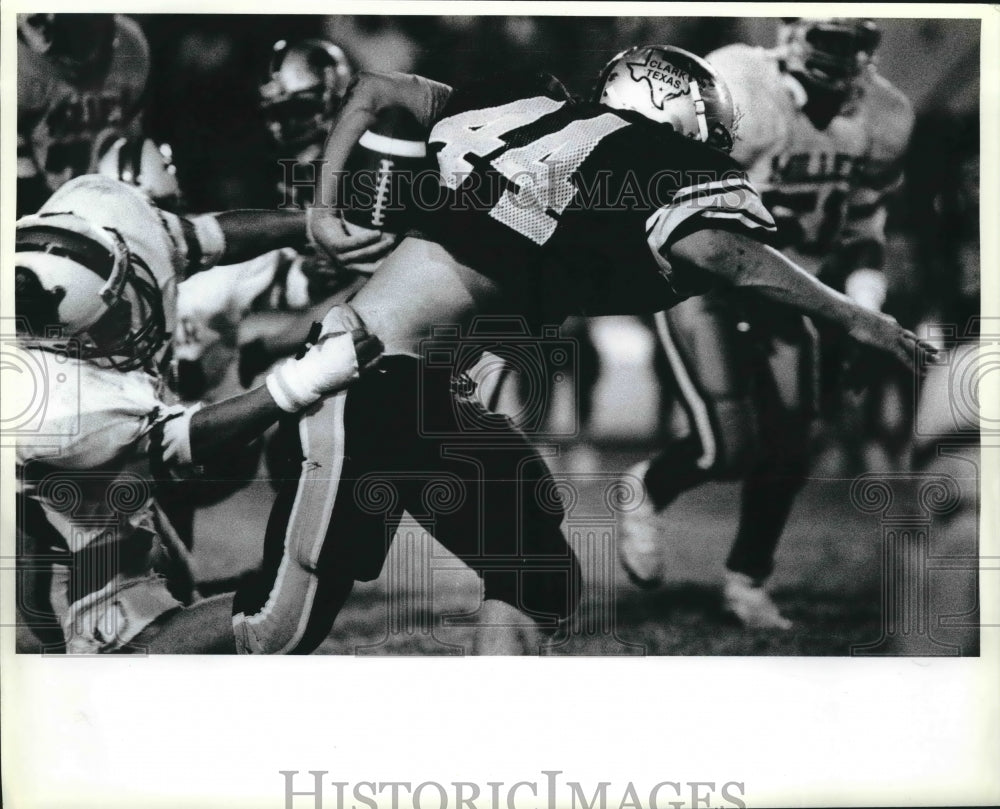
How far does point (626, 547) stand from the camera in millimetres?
3357

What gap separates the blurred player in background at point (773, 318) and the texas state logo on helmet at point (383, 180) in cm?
93

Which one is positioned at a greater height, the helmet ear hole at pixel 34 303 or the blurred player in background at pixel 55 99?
the blurred player in background at pixel 55 99

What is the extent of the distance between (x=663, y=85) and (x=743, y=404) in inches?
42.7

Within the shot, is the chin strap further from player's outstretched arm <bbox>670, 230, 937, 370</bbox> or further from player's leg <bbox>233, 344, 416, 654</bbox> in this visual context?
player's leg <bbox>233, 344, 416, 654</bbox>

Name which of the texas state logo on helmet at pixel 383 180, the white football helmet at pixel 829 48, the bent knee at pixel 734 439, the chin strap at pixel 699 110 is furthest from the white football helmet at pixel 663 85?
the bent knee at pixel 734 439

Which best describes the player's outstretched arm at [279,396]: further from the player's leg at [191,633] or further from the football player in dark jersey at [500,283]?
the player's leg at [191,633]

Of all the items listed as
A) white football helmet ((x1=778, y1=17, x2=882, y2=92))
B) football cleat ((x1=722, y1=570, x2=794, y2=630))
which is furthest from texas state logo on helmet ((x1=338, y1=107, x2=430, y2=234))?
football cleat ((x1=722, y1=570, x2=794, y2=630))

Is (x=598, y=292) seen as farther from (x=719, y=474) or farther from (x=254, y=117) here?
(x=254, y=117)

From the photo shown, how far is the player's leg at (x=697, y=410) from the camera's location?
132 inches

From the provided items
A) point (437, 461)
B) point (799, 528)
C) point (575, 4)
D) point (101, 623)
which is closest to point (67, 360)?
point (101, 623)

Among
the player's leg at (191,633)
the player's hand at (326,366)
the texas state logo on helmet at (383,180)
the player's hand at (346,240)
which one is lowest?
the player's leg at (191,633)

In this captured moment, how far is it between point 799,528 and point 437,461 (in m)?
1.22

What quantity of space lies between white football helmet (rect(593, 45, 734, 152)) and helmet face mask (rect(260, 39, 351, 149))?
2.86 ft

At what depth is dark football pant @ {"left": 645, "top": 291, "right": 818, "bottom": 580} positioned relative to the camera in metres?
3.35
